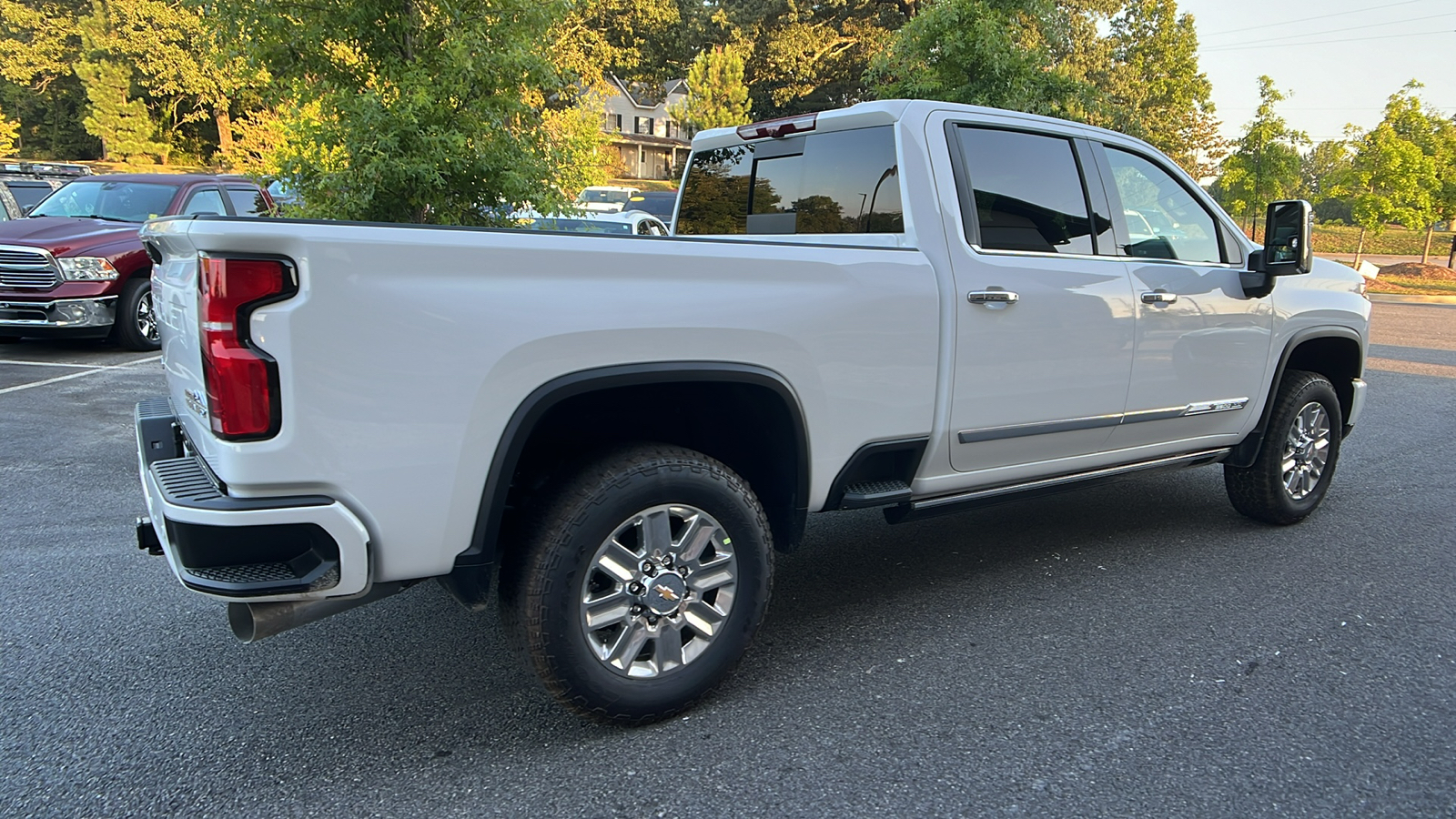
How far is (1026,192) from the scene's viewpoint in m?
3.82

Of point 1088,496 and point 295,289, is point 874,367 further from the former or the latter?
point 1088,496

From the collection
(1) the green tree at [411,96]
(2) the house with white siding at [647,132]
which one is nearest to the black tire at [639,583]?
(1) the green tree at [411,96]

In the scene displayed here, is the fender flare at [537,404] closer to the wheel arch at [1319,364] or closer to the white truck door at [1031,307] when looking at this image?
the white truck door at [1031,307]

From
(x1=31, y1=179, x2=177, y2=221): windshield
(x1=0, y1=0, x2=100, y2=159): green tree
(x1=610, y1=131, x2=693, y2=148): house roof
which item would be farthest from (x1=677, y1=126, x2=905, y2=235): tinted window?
(x1=610, y1=131, x2=693, y2=148): house roof

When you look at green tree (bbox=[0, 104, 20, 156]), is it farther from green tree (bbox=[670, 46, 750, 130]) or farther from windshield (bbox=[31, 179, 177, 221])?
windshield (bbox=[31, 179, 177, 221])

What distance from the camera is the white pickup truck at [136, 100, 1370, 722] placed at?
7.62 feet

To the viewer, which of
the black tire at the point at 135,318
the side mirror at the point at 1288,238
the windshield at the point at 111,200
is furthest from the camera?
the windshield at the point at 111,200

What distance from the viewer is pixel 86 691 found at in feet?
10.2

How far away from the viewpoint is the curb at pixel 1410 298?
20766 millimetres

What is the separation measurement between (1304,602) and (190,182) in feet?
35.7

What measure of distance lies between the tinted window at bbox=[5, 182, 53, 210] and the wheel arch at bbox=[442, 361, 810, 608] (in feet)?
47.6

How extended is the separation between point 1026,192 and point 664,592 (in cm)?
220

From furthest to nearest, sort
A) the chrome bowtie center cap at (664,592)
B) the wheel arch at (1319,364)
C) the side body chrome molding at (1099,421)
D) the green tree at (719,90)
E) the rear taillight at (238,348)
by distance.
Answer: the green tree at (719,90) < the wheel arch at (1319,364) < the side body chrome molding at (1099,421) < the chrome bowtie center cap at (664,592) < the rear taillight at (238,348)

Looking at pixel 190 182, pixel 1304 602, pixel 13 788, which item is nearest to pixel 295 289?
pixel 13 788
